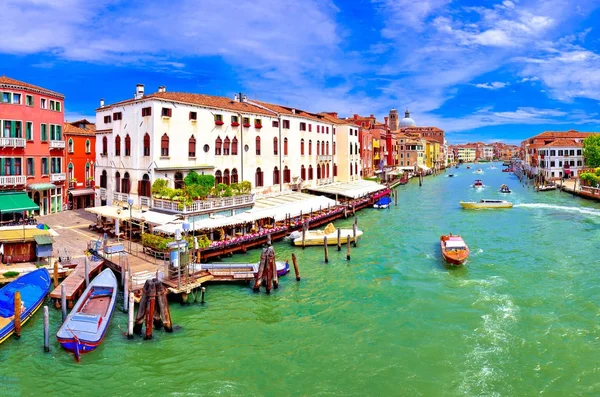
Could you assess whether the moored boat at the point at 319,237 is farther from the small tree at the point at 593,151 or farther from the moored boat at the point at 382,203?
the small tree at the point at 593,151

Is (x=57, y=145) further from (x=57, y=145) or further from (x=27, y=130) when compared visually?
(x=27, y=130)

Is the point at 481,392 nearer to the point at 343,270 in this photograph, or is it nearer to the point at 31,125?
the point at 343,270

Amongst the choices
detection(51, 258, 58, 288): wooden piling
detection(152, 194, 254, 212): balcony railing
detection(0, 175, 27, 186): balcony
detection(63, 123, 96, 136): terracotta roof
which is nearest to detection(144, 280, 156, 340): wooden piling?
detection(51, 258, 58, 288): wooden piling

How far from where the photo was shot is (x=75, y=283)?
1697 centimetres

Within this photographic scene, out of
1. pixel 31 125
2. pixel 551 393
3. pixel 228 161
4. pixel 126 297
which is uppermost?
pixel 31 125

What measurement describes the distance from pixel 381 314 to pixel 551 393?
5.82m

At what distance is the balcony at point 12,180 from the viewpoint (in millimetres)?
24688

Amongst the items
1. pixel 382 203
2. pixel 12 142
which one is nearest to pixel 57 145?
pixel 12 142

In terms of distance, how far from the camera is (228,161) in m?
30.9

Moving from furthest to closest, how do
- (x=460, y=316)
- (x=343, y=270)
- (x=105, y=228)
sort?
1. (x=105, y=228)
2. (x=343, y=270)
3. (x=460, y=316)

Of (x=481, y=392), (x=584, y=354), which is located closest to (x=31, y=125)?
(x=481, y=392)

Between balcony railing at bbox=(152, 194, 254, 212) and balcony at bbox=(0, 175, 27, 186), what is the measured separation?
7666mm

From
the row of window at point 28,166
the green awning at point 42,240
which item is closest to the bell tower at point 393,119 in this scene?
the row of window at point 28,166

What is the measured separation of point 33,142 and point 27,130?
32.1 inches
